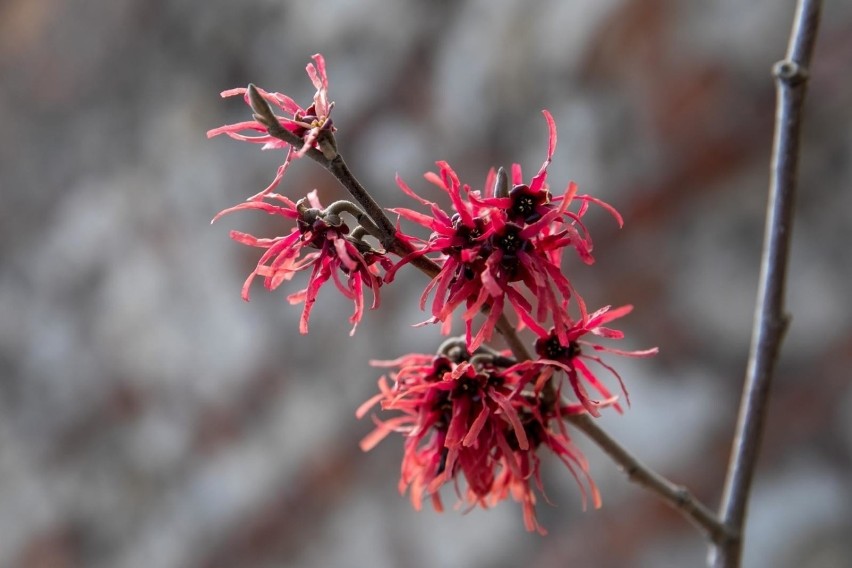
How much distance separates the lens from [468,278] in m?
0.33

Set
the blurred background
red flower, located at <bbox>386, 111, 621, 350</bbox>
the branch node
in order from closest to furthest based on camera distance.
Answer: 1. red flower, located at <bbox>386, 111, 621, 350</bbox>
2. the branch node
3. the blurred background

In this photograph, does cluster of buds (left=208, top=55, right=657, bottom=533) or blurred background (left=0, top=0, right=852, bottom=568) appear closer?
cluster of buds (left=208, top=55, right=657, bottom=533)

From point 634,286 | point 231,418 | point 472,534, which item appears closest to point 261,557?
point 231,418

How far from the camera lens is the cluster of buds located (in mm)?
327

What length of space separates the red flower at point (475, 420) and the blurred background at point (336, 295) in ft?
2.39

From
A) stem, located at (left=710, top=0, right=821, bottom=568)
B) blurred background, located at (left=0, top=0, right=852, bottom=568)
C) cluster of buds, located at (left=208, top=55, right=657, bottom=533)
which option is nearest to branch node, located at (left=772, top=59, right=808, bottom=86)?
stem, located at (left=710, top=0, right=821, bottom=568)

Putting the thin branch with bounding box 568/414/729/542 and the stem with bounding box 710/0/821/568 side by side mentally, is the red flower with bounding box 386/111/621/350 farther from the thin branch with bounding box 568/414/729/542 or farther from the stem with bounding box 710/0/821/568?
the stem with bounding box 710/0/821/568

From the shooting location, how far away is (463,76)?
1272mm

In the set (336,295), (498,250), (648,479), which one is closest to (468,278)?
(498,250)

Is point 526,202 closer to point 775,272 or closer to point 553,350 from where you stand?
point 553,350

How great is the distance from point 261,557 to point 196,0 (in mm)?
1107

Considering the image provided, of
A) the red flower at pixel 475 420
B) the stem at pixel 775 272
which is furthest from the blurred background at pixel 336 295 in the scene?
the red flower at pixel 475 420

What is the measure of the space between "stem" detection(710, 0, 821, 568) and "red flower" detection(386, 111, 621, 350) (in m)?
0.19

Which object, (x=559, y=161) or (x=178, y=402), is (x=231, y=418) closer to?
(x=178, y=402)
